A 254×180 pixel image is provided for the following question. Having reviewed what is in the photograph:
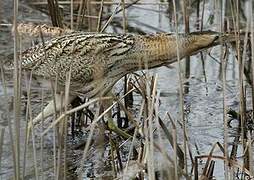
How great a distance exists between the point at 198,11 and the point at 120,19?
2.04ft

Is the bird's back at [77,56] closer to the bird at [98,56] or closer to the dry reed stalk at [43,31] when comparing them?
the bird at [98,56]

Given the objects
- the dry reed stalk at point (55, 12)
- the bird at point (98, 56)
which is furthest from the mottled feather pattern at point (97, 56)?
the dry reed stalk at point (55, 12)

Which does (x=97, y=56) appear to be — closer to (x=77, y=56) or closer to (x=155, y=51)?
(x=77, y=56)

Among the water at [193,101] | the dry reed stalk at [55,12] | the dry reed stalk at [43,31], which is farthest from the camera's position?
the dry reed stalk at [55,12]

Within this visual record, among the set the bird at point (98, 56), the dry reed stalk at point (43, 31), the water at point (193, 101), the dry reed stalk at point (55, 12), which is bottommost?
the water at point (193, 101)

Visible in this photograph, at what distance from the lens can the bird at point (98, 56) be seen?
447cm

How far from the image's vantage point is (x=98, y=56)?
14.9ft

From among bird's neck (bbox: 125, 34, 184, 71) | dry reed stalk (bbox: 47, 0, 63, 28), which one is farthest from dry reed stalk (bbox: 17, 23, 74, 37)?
bird's neck (bbox: 125, 34, 184, 71)

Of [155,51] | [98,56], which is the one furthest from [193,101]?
[98,56]

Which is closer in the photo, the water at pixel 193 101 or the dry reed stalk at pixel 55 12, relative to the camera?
the water at pixel 193 101

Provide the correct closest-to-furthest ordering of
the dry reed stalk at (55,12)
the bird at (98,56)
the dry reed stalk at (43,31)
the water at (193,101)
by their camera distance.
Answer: the water at (193,101) → the bird at (98,56) → the dry reed stalk at (43,31) → the dry reed stalk at (55,12)

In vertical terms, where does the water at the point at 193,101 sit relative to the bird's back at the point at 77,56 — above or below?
below

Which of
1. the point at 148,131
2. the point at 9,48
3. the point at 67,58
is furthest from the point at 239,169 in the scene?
the point at 9,48

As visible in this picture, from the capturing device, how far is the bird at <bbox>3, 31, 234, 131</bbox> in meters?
4.47
